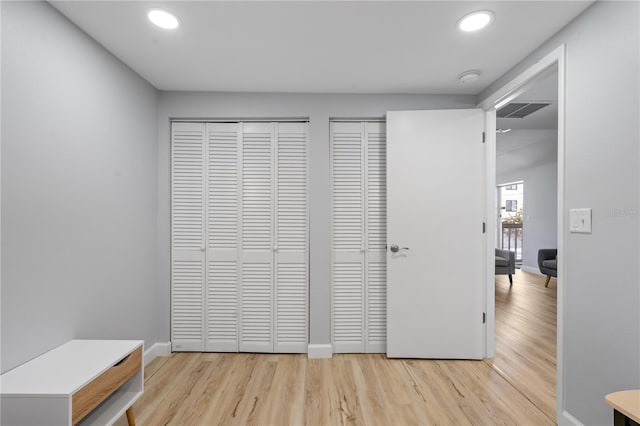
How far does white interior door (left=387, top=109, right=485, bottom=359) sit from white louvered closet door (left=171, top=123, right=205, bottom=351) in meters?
1.71

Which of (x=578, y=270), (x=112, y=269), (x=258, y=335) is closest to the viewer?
(x=578, y=270)

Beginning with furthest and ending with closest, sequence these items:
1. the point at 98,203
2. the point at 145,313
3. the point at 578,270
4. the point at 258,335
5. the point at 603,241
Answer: the point at 258,335 → the point at 145,313 → the point at 98,203 → the point at 578,270 → the point at 603,241

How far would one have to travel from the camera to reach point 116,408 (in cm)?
154

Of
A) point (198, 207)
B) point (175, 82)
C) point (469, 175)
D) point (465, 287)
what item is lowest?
point (465, 287)

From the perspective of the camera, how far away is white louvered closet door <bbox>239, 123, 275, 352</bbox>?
8.87 feet

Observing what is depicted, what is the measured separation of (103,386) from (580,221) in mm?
2556

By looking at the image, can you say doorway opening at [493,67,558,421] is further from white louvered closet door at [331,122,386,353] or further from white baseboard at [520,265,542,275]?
white louvered closet door at [331,122,386,353]

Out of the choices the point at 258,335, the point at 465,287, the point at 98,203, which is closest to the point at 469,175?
the point at 465,287

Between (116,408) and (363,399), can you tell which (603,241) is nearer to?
→ (363,399)

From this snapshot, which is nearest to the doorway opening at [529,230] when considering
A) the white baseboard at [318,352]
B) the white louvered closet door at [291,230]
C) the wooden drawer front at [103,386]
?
the white baseboard at [318,352]

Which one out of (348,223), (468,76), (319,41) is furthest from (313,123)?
(468,76)

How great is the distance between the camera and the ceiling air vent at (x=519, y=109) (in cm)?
333

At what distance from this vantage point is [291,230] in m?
2.72

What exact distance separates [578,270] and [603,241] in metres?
0.22
